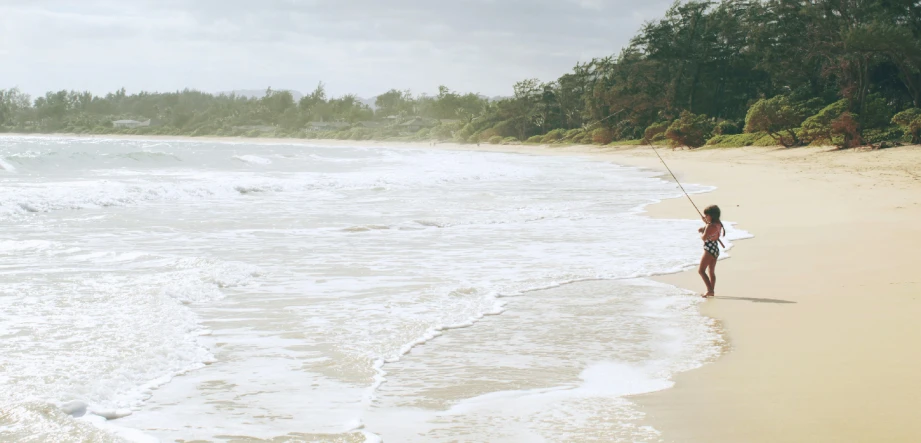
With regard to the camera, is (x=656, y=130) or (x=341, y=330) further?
(x=656, y=130)

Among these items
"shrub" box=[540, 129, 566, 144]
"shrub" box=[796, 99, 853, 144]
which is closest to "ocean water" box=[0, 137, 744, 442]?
"shrub" box=[796, 99, 853, 144]

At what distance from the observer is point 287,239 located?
11055mm

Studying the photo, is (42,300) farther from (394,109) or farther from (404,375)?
(394,109)

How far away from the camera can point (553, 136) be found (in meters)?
66.6

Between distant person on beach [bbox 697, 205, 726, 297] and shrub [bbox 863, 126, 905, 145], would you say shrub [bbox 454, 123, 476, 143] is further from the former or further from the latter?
distant person on beach [bbox 697, 205, 726, 297]

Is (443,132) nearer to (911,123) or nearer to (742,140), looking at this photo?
(742,140)

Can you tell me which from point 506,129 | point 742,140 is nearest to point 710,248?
point 742,140

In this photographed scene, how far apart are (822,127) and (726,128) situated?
518 inches

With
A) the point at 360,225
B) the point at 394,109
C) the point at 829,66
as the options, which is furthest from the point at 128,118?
the point at 360,225

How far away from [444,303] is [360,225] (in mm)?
6047

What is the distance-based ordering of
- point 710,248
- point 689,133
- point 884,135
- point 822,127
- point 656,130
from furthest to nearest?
point 656,130 → point 689,133 → point 822,127 → point 884,135 → point 710,248

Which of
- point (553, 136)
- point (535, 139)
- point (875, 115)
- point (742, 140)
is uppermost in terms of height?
point (875, 115)

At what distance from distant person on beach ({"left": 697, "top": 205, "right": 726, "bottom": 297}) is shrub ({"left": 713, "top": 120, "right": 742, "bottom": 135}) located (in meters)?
39.0

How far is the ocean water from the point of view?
3953mm
